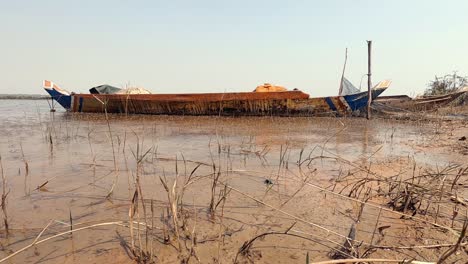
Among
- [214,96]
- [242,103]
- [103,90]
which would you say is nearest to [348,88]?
[242,103]

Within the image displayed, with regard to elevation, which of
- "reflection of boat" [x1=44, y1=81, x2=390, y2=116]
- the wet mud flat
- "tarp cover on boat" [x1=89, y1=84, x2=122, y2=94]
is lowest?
the wet mud flat

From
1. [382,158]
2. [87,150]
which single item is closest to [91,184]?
[87,150]

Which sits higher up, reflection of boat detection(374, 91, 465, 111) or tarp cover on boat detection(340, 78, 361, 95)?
tarp cover on boat detection(340, 78, 361, 95)

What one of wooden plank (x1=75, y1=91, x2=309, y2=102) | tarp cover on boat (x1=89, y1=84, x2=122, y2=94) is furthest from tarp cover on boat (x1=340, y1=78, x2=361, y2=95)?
tarp cover on boat (x1=89, y1=84, x2=122, y2=94)

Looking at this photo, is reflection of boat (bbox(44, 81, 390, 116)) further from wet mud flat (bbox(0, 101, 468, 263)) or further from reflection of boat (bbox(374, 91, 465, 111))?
wet mud flat (bbox(0, 101, 468, 263))

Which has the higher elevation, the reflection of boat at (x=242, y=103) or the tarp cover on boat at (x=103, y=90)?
the tarp cover on boat at (x=103, y=90)

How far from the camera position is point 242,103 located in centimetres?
1145

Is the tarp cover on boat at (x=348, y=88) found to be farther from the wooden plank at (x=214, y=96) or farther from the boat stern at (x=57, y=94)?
the boat stern at (x=57, y=94)

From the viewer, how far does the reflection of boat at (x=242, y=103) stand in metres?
11.0

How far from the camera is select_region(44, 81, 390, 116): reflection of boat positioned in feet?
36.0

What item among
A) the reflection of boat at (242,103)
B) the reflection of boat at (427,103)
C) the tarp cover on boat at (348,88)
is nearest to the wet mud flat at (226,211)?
the reflection of boat at (242,103)

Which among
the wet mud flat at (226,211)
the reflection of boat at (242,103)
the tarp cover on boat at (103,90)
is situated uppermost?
the tarp cover on boat at (103,90)

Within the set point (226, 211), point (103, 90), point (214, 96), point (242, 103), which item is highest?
point (103, 90)

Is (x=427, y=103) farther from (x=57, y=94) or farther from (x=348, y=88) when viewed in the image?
(x=57, y=94)
